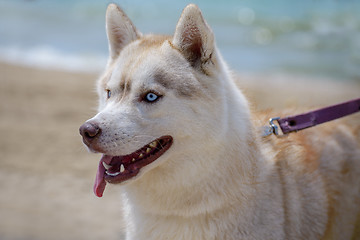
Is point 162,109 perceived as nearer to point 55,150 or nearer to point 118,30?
point 118,30

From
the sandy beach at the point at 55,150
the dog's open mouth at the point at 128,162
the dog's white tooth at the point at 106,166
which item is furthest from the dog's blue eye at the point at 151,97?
the sandy beach at the point at 55,150

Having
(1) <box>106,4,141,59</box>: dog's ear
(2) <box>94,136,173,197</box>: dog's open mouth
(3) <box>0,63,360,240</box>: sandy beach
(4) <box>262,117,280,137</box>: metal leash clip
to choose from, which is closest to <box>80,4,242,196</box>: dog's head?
(2) <box>94,136,173,197</box>: dog's open mouth

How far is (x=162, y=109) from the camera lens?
9.01ft

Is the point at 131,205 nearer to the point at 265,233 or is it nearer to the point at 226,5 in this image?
the point at 265,233

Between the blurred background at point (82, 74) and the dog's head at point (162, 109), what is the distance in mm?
789

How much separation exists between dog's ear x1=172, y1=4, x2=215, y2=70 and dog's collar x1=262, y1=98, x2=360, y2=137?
76 centimetres

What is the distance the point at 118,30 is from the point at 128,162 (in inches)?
46.3

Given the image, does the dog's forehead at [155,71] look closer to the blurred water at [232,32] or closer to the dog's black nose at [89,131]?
the dog's black nose at [89,131]

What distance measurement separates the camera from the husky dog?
2.72m

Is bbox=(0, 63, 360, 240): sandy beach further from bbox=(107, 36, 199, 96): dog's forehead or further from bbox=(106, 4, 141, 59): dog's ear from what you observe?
bbox=(107, 36, 199, 96): dog's forehead

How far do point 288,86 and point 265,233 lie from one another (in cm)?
908

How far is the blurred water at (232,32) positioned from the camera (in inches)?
538

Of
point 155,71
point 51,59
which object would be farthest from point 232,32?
point 155,71

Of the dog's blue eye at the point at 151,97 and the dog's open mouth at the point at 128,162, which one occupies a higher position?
the dog's blue eye at the point at 151,97
